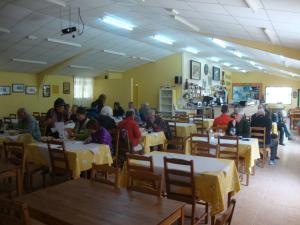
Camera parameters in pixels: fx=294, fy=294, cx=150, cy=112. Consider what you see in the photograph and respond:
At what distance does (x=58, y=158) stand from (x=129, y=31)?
5.48 meters

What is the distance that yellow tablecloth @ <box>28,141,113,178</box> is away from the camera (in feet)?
13.5

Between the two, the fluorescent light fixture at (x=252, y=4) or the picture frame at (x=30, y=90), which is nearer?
the fluorescent light fixture at (x=252, y=4)

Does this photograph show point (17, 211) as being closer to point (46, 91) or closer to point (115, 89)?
point (46, 91)

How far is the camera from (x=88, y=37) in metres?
8.98

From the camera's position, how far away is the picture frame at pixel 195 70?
1334cm

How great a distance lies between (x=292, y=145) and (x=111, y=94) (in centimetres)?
752

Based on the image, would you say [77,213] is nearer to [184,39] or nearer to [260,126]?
[260,126]

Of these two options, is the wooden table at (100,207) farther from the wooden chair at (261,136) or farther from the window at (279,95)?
the window at (279,95)

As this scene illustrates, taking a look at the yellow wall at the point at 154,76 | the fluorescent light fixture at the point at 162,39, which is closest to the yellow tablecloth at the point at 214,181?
the fluorescent light fixture at the point at 162,39

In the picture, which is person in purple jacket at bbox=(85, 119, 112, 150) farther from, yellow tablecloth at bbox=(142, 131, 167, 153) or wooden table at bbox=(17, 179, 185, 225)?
wooden table at bbox=(17, 179, 185, 225)

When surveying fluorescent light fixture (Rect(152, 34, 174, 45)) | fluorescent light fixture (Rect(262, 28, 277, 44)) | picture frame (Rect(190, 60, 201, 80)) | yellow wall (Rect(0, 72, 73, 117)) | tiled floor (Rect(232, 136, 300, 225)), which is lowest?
tiled floor (Rect(232, 136, 300, 225))

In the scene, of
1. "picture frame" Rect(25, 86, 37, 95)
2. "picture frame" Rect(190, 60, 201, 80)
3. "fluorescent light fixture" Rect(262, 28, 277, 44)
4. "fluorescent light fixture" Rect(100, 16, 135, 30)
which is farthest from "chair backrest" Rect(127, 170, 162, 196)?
"picture frame" Rect(190, 60, 201, 80)

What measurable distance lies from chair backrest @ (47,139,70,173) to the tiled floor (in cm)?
239

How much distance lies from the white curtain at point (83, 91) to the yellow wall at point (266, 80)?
10.2 metres
